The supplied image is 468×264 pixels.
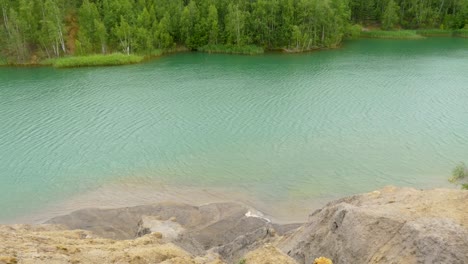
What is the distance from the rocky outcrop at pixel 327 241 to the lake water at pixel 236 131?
5498 millimetres

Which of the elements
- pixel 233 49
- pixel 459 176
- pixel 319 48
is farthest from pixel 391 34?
pixel 459 176

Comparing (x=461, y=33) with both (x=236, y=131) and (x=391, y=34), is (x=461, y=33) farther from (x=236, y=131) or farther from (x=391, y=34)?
(x=236, y=131)

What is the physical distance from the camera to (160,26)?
58656 mm

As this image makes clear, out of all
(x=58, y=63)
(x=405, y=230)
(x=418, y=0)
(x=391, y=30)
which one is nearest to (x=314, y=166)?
(x=405, y=230)

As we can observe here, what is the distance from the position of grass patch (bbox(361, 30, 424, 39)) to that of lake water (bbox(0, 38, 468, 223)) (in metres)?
24.7

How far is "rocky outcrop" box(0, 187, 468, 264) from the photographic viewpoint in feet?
27.2

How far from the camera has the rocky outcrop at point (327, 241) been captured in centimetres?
828

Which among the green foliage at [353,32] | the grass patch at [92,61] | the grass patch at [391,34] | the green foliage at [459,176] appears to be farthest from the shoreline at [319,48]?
the green foliage at [459,176]

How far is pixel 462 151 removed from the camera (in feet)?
73.0

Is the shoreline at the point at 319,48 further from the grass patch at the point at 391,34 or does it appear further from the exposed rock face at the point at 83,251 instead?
the exposed rock face at the point at 83,251

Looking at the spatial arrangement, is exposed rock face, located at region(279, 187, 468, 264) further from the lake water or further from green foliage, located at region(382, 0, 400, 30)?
green foliage, located at region(382, 0, 400, 30)

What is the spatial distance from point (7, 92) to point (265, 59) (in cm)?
3033

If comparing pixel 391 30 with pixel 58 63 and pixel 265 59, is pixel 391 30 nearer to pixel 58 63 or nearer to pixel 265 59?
pixel 265 59

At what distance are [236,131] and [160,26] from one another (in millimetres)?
37376
